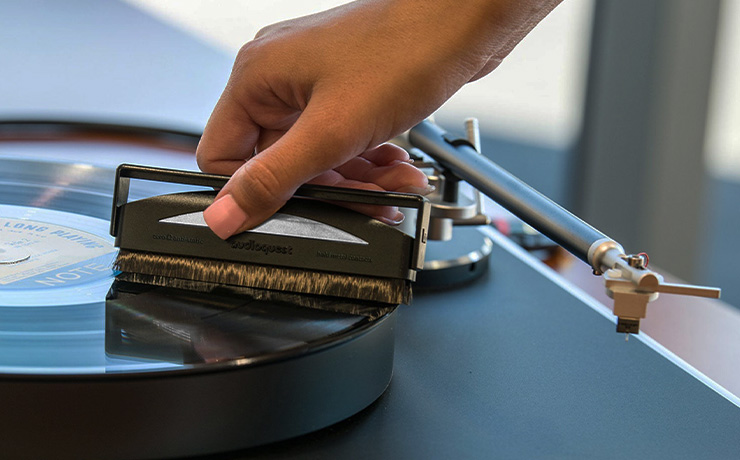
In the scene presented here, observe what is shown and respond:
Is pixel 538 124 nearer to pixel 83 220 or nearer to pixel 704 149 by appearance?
pixel 704 149

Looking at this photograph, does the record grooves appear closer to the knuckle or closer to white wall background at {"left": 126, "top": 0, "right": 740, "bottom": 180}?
the knuckle

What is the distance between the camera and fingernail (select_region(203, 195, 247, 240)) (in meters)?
Result: 0.51

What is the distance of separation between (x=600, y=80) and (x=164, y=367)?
8.06 feet

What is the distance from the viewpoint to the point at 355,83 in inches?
21.3

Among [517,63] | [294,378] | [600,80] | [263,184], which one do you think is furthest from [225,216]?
[517,63]

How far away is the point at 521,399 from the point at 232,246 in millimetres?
219

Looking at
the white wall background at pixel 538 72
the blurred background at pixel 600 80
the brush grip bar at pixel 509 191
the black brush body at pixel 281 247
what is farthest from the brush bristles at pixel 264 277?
the white wall background at pixel 538 72

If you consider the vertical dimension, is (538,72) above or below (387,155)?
above

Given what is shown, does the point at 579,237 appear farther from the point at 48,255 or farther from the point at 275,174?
the point at 48,255

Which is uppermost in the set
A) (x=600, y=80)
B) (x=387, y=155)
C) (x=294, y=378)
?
(x=600, y=80)

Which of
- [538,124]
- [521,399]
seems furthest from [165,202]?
[538,124]

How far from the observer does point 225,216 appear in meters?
0.52

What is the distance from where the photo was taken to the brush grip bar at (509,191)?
0.49m

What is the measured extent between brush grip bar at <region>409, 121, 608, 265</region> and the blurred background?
1640mm
